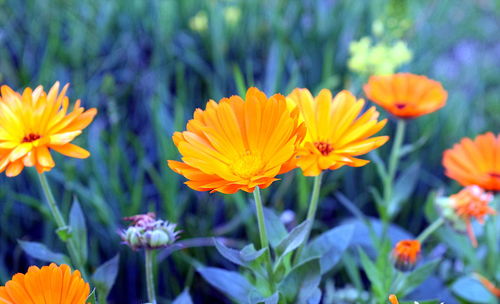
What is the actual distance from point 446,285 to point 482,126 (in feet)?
2.69

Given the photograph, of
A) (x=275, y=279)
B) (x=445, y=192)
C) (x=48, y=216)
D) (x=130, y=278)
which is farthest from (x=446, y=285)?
(x=48, y=216)

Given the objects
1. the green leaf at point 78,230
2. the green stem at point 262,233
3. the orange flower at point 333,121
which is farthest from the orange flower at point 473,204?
the green leaf at point 78,230

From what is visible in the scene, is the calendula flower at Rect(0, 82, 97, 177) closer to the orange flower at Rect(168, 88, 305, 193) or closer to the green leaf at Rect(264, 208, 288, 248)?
the orange flower at Rect(168, 88, 305, 193)

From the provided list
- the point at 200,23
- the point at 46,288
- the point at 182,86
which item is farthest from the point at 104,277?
the point at 200,23

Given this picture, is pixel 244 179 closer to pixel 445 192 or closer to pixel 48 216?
pixel 48 216

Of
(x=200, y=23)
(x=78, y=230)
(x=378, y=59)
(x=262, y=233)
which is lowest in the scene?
(x=262, y=233)

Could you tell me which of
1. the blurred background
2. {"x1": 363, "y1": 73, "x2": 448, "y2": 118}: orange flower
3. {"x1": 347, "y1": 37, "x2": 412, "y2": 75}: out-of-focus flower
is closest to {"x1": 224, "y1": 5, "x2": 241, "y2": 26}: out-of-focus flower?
the blurred background

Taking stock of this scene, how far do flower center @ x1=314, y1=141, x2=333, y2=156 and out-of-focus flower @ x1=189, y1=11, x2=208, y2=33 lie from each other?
1224 mm

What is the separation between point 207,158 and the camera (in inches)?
28.5

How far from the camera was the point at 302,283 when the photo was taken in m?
0.86

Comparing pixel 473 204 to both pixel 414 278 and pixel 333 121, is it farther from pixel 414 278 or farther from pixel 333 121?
pixel 333 121

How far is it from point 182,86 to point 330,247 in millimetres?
960

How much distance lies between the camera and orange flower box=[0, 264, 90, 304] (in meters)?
0.68

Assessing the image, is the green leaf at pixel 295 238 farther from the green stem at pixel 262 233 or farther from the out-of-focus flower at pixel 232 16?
the out-of-focus flower at pixel 232 16
